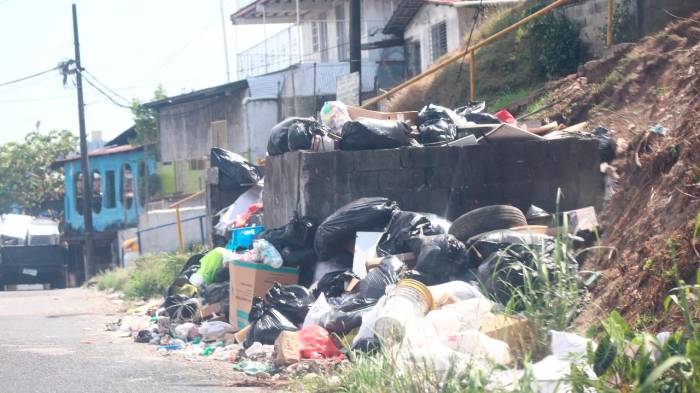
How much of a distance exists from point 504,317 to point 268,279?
3987 mm

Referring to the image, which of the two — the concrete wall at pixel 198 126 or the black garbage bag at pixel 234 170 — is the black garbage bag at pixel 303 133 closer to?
the black garbage bag at pixel 234 170

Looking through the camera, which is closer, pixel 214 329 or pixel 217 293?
pixel 214 329

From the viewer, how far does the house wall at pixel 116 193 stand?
36688 millimetres

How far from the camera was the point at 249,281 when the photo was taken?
895 cm

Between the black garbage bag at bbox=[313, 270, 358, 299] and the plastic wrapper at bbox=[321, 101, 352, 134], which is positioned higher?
the plastic wrapper at bbox=[321, 101, 352, 134]

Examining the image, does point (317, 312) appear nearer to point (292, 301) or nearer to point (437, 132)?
point (292, 301)

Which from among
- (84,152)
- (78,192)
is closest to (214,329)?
(84,152)

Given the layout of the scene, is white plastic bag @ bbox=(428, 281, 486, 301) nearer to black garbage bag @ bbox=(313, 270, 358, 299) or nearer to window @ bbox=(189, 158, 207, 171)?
black garbage bag @ bbox=(313, 270, 358, 299)

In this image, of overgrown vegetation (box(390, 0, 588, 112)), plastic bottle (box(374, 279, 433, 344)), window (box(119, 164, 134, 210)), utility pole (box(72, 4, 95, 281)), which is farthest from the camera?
window (box(119, 164, 134, 210))

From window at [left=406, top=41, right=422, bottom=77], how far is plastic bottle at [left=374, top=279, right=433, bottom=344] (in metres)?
18.8

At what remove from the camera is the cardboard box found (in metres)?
8.87

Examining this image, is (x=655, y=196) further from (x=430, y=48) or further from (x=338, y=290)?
(x=430, y=48)

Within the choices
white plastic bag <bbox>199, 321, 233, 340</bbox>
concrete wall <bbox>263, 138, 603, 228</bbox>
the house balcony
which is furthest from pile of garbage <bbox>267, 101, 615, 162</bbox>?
the house balcony

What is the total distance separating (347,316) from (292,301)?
101 centimetres
